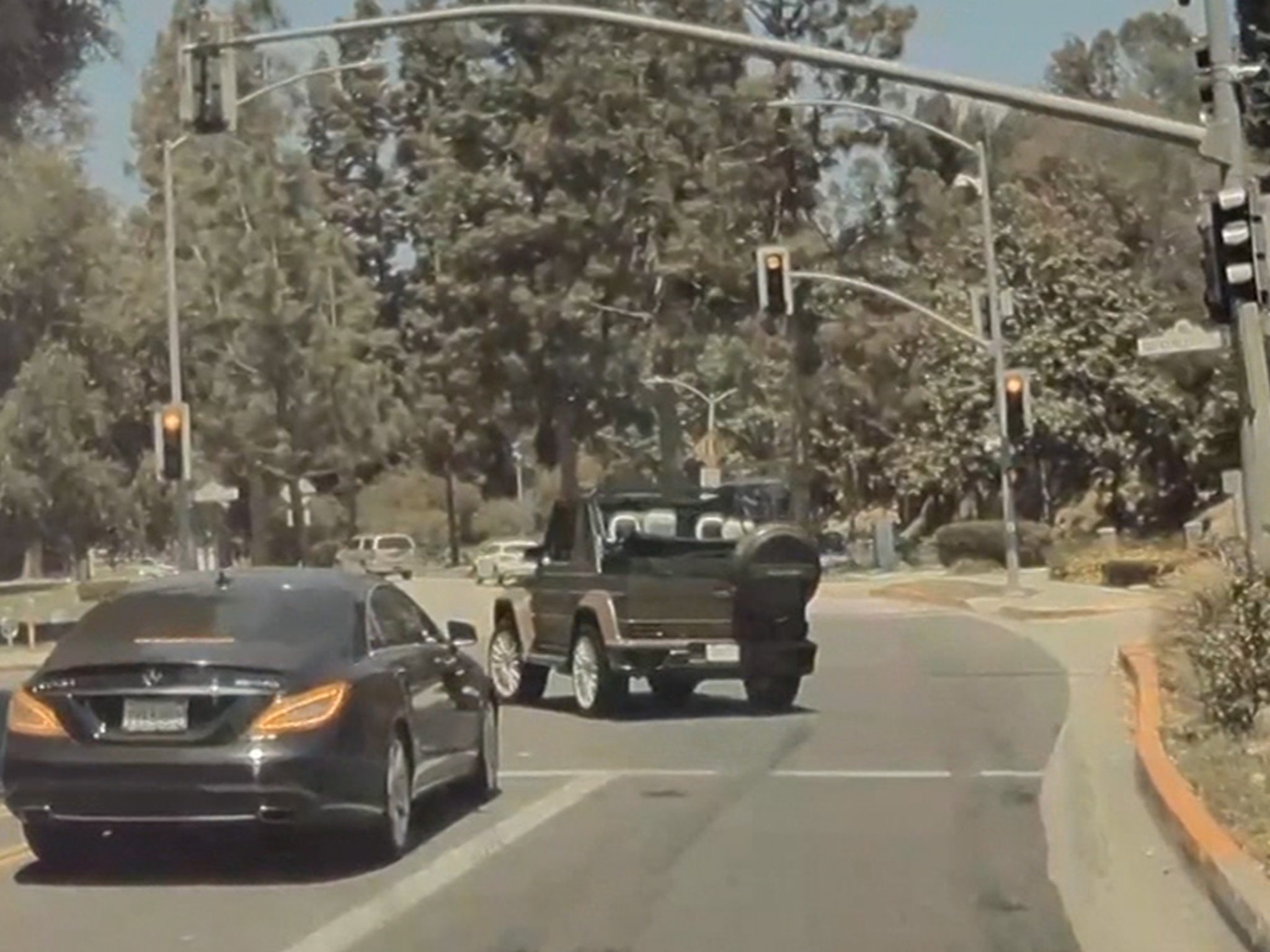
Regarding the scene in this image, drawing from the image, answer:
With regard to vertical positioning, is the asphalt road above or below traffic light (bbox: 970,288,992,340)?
below

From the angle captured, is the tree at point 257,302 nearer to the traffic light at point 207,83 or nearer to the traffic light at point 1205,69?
the traffic light at point 207,83

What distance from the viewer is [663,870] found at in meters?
12.5

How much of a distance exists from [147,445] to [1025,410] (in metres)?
26.0

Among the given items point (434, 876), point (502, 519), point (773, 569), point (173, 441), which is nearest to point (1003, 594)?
point (173, 441)

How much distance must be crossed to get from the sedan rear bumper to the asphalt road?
1.24 feet

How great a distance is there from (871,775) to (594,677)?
5.51m

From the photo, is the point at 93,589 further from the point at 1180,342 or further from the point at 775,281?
the point at 1180,342

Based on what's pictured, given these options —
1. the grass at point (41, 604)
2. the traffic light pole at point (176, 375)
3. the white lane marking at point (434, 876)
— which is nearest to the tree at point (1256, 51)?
the traffic light pole at point (176, 375)

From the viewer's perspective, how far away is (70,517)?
56.5 meters

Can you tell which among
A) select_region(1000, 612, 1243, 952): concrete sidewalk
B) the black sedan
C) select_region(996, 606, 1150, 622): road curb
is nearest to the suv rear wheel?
select_region(1000, 612, 1243, 952): concrete sidewalk

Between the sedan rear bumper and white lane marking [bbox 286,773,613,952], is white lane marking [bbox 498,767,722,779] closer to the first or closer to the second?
white lane marking [bbox 286,773,613,952]

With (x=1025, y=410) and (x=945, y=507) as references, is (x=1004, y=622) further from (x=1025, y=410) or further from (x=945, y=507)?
(x=945, y=507)

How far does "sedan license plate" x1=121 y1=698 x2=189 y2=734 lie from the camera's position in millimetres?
11898

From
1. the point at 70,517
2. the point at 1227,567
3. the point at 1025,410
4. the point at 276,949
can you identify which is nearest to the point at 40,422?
the point at 70,517
